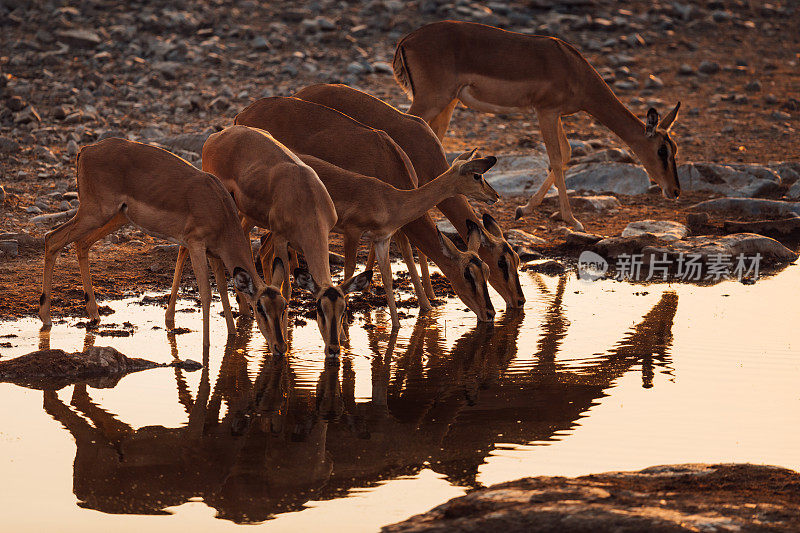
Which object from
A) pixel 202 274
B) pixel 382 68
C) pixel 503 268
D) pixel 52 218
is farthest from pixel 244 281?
pixel 382 68

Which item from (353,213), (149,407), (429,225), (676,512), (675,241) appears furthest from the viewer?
(675,241)

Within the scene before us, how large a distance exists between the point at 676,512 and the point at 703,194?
12822 mm

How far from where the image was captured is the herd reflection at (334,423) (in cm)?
598

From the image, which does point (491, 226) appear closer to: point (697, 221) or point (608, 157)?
point (697, 221)

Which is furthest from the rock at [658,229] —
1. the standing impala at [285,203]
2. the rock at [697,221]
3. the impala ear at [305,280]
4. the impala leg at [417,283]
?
the impala ear at [305,280]

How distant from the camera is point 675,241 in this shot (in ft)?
43.4

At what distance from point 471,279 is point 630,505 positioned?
5636mm

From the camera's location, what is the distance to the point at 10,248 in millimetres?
12164

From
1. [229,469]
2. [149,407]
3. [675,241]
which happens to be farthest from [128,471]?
[675,241]

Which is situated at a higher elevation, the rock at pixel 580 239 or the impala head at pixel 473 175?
the impala head at pixel 473 175

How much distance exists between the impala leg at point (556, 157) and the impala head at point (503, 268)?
372 centimetres

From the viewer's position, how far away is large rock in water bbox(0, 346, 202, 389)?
805 centimetres

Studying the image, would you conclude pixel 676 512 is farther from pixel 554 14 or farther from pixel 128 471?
pixel 554 14

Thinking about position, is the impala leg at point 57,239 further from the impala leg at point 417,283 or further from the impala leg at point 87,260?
the impala leg at point 417,283
